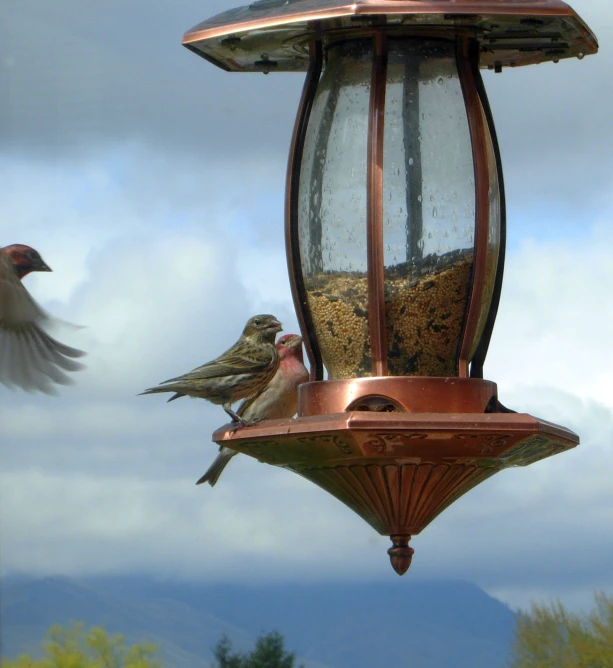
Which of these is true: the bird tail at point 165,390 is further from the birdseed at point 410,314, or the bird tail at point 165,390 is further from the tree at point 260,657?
the tree at point 260,657

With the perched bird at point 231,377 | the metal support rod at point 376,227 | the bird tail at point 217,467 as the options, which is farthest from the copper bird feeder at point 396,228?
the bird tail at point 217,467

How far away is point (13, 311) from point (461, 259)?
162 inches

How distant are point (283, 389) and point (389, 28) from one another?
7.37 feet

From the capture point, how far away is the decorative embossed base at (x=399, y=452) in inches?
184

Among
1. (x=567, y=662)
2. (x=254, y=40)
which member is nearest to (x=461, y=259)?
(x=254, y=40)

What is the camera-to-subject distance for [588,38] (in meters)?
5.34

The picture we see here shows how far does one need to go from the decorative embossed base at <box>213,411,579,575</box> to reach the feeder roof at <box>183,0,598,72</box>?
132 centimetres

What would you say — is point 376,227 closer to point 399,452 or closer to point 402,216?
point 402,216

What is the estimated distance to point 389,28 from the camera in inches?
206

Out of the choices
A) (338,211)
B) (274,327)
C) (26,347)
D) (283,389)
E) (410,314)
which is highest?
(26,347)

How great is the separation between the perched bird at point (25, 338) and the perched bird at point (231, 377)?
187 cm

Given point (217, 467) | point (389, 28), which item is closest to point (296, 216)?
point (389, 28)

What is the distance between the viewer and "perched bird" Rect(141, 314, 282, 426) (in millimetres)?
6410

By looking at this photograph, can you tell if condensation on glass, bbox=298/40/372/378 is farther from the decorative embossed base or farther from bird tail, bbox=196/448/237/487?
bird tail, bbox=196/448/237/487
